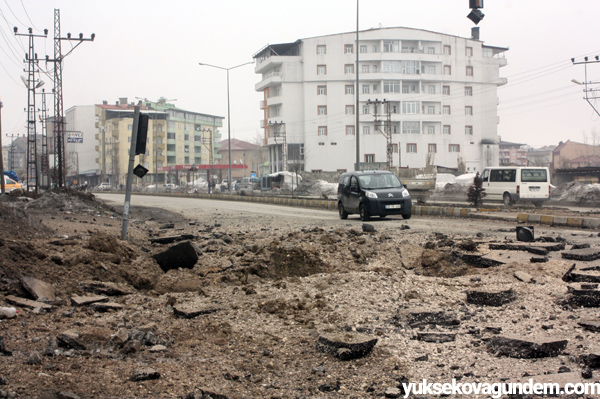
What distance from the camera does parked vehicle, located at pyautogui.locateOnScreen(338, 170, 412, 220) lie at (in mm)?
17656

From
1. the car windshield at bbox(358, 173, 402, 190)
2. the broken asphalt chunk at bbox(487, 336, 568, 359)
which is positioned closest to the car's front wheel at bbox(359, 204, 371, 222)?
the car windshield at bbox(358, 173, 402, 190)

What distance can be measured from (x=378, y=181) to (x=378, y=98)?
6454cm

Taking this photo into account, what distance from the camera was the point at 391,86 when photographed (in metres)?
81.0

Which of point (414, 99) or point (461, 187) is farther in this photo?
point (414, 99)

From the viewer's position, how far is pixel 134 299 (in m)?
6.62

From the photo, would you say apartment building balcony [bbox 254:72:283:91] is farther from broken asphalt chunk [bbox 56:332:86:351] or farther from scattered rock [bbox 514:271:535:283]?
broken asphalt chunk [bbox 56:332:86:351]

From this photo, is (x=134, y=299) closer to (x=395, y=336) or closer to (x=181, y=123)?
(x=395, y=336)

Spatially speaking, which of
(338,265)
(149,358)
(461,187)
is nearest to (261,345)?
(149,358)

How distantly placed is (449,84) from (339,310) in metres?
83.5

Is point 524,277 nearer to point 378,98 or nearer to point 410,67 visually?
point 378,98

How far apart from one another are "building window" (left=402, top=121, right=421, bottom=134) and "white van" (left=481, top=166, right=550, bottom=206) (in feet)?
180

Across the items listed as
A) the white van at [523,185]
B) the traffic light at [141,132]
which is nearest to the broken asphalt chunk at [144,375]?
the traffic light at [141,132]

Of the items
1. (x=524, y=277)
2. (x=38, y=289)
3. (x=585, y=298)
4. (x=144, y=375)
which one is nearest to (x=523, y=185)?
(x=524, y=277)

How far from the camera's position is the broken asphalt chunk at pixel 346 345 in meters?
4.41
